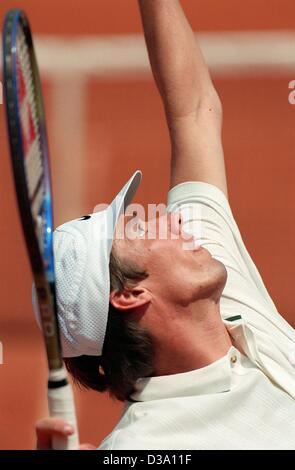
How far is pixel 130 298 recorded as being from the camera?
2.37m

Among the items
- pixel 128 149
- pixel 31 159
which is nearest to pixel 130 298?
pixel 31 159

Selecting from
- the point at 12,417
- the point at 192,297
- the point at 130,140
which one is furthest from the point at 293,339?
the point at 130,140

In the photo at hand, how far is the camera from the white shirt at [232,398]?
7.01 ft

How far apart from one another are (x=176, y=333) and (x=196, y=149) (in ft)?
2.05

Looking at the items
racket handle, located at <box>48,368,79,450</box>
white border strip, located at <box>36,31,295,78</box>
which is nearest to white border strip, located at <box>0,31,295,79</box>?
white border strip, located at <box>36,31,295,78</box>

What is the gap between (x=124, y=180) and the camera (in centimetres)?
538

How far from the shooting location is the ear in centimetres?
236

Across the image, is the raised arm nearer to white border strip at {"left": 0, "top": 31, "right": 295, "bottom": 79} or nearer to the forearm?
the forearm

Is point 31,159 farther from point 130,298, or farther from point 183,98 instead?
point 183,98

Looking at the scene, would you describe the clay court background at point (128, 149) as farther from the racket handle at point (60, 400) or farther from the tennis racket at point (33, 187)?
the racket handle at point (60, 400)

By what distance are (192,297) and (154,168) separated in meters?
3.13

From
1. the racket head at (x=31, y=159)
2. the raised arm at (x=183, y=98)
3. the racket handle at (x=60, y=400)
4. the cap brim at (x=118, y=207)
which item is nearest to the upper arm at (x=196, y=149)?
the raised arm at (x=183, y=98)
